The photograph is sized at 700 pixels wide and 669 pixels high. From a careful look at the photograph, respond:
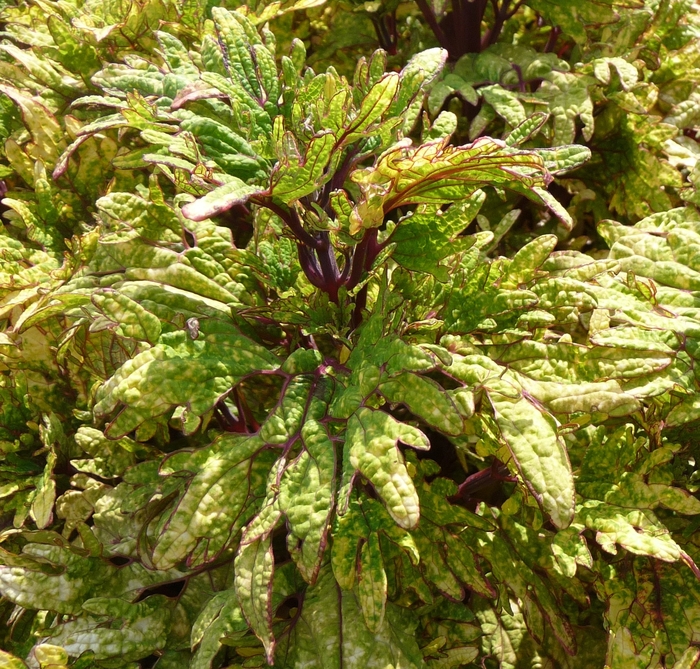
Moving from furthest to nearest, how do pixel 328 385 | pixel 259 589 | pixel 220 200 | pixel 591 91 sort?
pixel 591 91 → pixel 328 385 → pixel 259 589 → pixel 220 200

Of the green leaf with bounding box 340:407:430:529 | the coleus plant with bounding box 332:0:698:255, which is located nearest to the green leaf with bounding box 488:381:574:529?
the green leaf with bounding box 340:407:430:529

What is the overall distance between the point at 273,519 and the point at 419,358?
11.7 inches

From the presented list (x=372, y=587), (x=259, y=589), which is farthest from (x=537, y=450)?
(x=259, y=589)

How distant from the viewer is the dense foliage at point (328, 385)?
979 millimetres

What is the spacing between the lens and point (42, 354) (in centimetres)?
146

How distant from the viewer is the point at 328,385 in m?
1.12

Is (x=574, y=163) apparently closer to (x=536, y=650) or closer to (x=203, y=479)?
(x=203, y=479)

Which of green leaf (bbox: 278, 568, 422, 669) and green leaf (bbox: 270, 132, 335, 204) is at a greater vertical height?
green leaf (bbox: 270, 132, 335, 204)

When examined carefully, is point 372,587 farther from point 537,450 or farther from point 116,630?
point 116,630

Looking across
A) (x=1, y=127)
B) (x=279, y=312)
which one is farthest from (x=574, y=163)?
(x=1, y=127)

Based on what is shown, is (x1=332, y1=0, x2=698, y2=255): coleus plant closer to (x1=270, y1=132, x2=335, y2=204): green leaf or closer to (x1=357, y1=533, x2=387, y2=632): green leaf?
(x1=270, y1=132, x2=335, y2=204): green leaf

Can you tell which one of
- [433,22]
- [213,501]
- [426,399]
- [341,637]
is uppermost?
[433,22]

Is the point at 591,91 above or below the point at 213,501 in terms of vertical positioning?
above

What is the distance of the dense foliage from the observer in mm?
979
